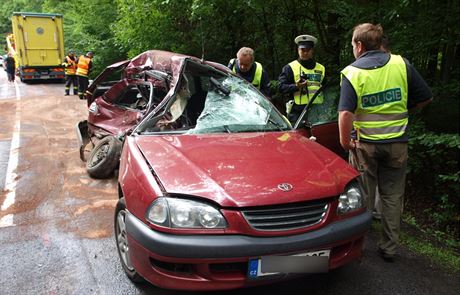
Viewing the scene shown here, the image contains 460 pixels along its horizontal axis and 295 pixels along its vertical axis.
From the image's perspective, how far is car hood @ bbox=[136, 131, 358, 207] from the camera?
254 cm

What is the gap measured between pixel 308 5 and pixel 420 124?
13.9 ft

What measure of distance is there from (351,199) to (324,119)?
1874 millimetres

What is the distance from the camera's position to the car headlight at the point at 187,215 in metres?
2.46

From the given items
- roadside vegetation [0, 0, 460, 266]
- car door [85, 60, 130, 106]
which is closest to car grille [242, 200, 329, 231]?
roadside vegetation [0, 0, 460, 266]

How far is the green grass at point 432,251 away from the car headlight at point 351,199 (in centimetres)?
131

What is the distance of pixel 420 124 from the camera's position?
4.44 metres

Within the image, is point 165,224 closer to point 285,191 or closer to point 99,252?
point 285,191

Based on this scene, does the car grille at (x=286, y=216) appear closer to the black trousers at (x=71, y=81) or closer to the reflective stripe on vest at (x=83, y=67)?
the reflective stripe on vest at (x=83, y=67)

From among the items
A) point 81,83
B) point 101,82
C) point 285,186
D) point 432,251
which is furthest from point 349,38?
point 81,83

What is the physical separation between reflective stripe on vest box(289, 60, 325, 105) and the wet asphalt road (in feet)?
6.57

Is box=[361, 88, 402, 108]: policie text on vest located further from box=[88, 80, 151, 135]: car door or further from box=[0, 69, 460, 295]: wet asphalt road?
box=[88, 80, 151, 135]: car door

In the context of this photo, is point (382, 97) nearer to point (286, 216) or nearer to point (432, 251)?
point (286, 216)

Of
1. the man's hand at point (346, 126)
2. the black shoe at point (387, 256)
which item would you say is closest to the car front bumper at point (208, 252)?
the man's hand at point (346, 126)

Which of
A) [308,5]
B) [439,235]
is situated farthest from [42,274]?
[308,5]
